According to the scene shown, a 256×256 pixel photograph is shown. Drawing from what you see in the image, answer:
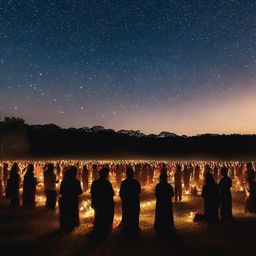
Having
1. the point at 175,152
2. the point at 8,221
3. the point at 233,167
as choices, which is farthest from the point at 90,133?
the point at 8,221

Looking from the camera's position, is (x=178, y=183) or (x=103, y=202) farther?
(x=178, y=183)

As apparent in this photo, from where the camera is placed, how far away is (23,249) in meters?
8.88

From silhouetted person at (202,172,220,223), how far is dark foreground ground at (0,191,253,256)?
42cm

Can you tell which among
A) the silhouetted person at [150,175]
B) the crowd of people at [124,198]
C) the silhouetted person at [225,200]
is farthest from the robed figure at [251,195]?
the silhouetted person at [150,175]

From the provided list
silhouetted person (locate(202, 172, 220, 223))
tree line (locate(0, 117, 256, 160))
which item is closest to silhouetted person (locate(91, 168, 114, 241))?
silhouetted person (locate(202, 172, 220, 223))

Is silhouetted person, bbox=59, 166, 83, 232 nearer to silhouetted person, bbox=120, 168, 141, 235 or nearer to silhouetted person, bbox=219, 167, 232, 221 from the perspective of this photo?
silhouetted person, bbox=120, 168, 141, 235

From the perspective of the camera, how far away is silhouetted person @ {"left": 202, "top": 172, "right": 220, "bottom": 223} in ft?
38.7

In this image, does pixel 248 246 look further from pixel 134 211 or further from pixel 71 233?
pixel 71 233

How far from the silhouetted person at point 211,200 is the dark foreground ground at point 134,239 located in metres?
0.42

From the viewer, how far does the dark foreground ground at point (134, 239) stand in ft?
28.4

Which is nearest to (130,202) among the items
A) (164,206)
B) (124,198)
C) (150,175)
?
(124,198)

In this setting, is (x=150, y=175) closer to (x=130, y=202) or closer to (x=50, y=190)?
(x=50, y=190)

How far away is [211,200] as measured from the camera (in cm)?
1184

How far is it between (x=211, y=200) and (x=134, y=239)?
333 centimetres
